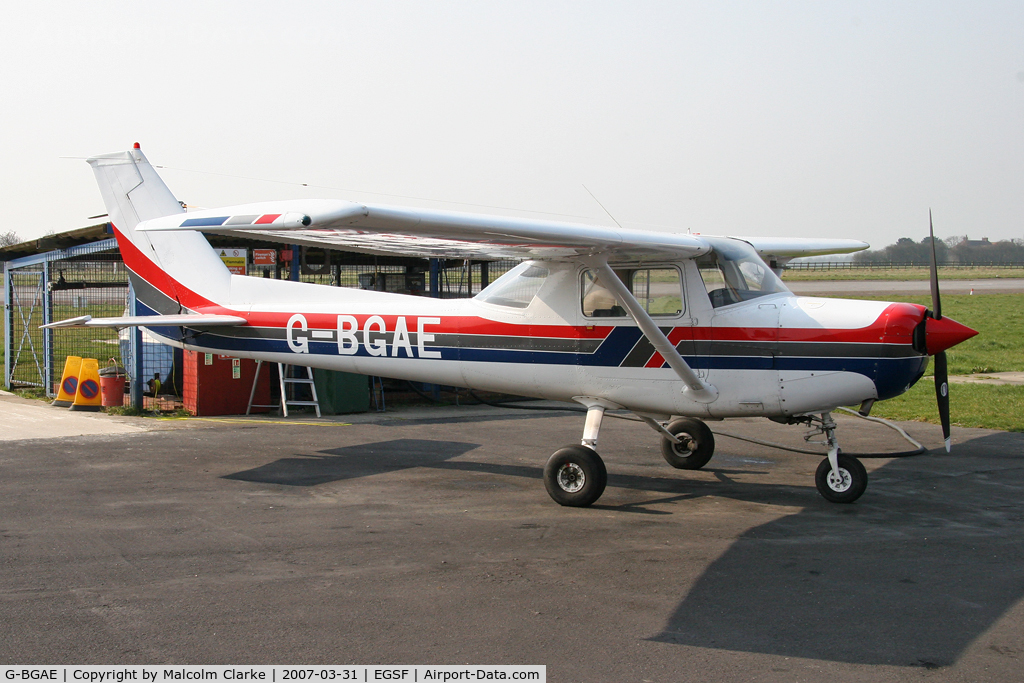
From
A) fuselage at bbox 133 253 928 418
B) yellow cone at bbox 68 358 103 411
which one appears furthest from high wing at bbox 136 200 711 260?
yellow cone at bbox 68 358 103 411

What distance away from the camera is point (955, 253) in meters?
103

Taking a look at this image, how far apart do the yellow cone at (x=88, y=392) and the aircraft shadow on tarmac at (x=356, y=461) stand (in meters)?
5.67

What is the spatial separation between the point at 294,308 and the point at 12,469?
3.30 m

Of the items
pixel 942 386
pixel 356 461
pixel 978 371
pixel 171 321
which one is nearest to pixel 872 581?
pixel 942 386

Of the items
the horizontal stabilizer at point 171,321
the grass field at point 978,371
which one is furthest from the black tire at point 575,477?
the grass field at point 978,371

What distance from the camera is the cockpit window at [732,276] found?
24.6ft

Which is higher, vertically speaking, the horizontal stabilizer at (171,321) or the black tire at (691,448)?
the horizontal stabilizer at (171,321)

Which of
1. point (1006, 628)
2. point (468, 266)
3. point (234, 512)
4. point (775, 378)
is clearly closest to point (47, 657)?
point (234, 512)

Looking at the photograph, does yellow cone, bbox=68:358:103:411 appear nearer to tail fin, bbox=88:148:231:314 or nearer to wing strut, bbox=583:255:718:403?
tail fin, bbox=88:148:231:314

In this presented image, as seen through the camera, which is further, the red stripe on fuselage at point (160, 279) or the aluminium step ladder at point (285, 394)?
the aluminium step ladder at point (285, 394)

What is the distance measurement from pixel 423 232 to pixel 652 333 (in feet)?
7.84

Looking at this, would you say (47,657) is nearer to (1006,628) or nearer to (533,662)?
(533,662)

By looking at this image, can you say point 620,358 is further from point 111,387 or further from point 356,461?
point 111,387

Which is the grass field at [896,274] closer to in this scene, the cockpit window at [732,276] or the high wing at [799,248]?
the high wing at [799,248]
